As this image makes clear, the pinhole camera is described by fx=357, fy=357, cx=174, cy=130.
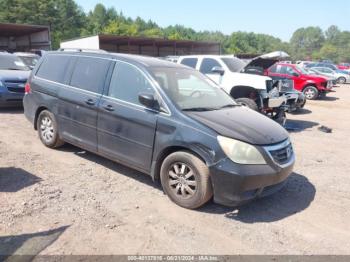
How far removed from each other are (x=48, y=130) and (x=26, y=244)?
321 cm

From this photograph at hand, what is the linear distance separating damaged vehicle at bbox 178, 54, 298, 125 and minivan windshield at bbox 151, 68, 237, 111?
3.45 metres

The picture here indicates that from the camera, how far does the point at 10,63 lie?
11.0 m

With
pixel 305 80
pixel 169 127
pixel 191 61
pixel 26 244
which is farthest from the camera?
pixel 305 80

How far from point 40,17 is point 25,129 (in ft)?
199

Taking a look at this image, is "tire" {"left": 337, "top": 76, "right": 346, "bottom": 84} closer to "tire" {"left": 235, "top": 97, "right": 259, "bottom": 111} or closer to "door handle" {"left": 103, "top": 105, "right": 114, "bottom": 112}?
"tire" {"left": 235, "top": 97, "right": 259, "bottom": 111}

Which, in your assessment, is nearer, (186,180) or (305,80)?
(186,180)

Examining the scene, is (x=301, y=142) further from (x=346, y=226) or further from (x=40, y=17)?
(x=40, y=17)

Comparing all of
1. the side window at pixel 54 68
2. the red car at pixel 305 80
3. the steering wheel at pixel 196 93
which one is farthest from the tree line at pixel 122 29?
the steering wheel at pixel 196 93

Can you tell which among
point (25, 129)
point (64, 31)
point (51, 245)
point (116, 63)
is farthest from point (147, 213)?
point (64, 31)

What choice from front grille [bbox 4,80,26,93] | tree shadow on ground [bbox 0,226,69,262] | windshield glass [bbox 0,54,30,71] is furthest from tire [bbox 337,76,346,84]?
tree shadow on ground [bbox 0,226,69,262]

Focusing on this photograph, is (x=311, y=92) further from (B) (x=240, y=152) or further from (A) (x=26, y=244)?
(A) (x=26, y=244)

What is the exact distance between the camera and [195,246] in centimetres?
357

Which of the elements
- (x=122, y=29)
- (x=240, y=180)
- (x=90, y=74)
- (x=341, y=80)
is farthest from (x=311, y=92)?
(x=122, y=29)

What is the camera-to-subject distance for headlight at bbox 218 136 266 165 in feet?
13.1
